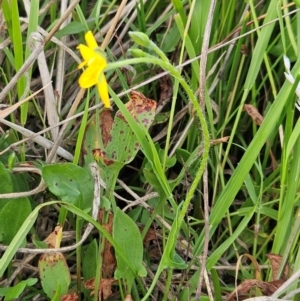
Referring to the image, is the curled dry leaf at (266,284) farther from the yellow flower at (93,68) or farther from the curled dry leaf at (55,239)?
the yellow flower at (93,68)

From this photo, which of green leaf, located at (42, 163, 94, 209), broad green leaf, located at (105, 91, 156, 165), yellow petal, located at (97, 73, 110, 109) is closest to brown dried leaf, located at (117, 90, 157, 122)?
broad green leaf, located at (105, 91, 156, 165)

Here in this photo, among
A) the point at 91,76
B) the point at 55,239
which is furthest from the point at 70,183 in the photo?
the point at 91,76

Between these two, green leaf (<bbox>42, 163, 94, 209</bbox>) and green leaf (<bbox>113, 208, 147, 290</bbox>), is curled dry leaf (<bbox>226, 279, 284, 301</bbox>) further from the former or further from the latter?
green leaf (<bbox>42, 163, 94, 209</bbox>)

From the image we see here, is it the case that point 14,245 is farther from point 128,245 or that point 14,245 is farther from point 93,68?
point 93,68

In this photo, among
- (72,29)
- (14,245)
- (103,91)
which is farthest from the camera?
(72,29)

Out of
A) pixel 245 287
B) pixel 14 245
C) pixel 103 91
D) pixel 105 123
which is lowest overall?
pixel 245 287

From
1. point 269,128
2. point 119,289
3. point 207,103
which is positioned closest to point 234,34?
point 207,103

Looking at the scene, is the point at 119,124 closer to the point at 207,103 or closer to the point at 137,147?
the point at 137,147
